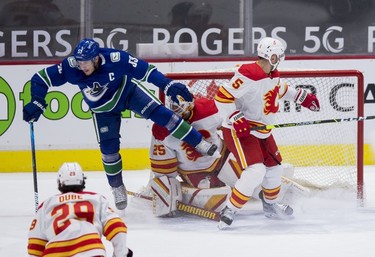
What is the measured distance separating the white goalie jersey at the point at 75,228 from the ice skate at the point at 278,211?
77.6 inches

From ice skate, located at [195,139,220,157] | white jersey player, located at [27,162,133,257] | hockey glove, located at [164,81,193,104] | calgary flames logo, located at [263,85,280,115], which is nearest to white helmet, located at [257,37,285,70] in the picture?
calgary flames logo, located at [263,85,280,115]

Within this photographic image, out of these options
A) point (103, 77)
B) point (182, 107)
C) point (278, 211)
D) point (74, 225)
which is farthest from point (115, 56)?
point (74, 225)

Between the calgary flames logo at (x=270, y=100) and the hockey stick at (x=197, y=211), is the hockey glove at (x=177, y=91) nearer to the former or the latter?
the calgary flames logo at (x=270, y=100)

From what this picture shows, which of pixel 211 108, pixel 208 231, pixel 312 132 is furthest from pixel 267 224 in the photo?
pixel 312 132

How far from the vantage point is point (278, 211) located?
18.0 feet

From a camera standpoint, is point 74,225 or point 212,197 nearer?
point 74,225

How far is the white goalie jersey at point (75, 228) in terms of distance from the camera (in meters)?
3.53

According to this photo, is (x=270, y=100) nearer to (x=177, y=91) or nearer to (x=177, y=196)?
(x=177, y=91)

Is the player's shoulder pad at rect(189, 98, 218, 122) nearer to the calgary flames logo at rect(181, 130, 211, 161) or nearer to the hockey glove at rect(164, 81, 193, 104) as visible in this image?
the calgary flames logo at rect(181, 130, 211, 161)

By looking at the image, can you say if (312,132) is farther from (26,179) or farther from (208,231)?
(26,179)

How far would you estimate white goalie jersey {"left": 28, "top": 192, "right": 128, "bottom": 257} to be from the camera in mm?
3529

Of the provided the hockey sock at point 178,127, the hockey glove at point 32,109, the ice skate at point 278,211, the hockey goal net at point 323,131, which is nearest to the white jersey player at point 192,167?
the hockey sock at point 178,127

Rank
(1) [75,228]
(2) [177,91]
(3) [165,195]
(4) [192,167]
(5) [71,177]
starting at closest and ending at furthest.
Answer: (1) [75,228] → (5) [71,177] → (2) [177,91] → (3) [165,195] → (4) [192,167]

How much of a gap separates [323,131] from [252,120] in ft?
3.99
